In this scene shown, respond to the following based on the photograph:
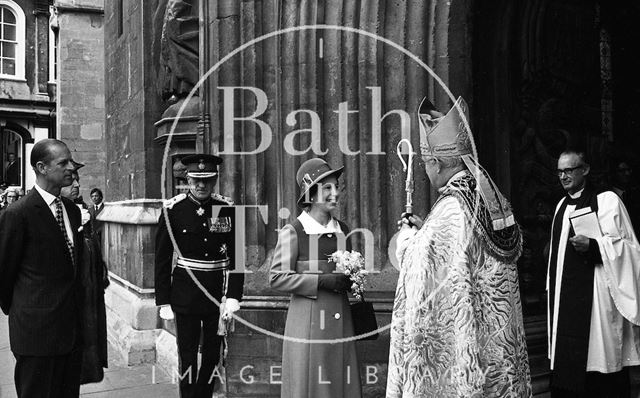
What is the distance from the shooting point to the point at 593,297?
4.59 metres

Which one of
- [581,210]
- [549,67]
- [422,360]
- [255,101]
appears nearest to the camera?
[422,360]

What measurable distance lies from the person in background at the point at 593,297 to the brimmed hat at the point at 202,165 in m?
2.53

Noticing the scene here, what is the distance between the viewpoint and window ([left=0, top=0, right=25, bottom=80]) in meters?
31.6

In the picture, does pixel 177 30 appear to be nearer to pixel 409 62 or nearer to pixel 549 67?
pixel 409 62

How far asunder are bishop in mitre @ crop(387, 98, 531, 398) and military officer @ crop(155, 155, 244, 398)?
2.33 m

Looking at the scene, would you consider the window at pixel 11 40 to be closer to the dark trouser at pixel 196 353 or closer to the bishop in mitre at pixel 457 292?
the dark trouser at pixel 196 353

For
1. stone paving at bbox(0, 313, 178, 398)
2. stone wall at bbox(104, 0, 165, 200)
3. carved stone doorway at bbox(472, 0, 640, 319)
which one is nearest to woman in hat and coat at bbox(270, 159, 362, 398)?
carved stone doorway at bbox(472, 0, 640, 319)

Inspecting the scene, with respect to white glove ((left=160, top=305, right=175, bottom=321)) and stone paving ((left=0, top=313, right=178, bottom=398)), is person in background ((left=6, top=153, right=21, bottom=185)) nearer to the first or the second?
stone paving ((left=0, top=313, right=178, bottom=398))

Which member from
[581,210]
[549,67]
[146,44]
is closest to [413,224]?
[581,210]

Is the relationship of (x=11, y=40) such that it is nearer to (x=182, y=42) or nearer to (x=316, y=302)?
(x=182, y=42)

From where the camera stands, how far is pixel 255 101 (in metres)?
5.54

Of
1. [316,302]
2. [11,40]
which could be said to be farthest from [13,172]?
[316,302]

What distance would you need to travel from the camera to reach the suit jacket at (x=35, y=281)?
4.09m

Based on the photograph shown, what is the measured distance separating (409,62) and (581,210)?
161 centimetres
